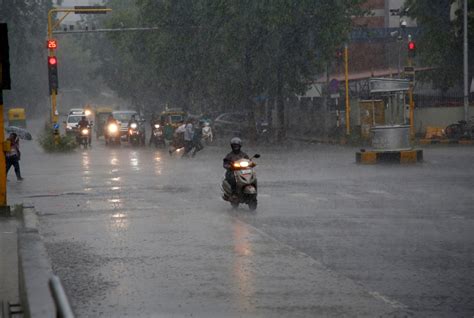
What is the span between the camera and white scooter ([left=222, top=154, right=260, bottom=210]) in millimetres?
18344

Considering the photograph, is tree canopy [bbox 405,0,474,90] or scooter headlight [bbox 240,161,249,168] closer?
scooter headlight [bbox 240,161,249,168]

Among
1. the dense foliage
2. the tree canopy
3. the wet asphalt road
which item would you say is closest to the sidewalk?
the wet asphalt road

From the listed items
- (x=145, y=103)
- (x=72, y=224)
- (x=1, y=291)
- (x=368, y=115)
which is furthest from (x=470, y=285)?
(x=145, y=103)

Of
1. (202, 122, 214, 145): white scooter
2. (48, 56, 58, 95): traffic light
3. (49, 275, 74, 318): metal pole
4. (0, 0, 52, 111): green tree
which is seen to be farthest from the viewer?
(0, 0, 52, 111): green tree

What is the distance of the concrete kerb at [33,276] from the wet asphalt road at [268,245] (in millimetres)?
392

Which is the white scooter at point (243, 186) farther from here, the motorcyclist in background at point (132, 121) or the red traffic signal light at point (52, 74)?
the motorcyclist in background at point (132, 121)

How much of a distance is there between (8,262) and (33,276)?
8.65 ft

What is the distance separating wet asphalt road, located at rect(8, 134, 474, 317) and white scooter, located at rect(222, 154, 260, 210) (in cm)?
30

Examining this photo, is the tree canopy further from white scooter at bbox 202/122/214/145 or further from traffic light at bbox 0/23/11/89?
traffic light at bbox 0/23/11/89

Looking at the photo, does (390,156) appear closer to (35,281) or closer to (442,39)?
(442,39)

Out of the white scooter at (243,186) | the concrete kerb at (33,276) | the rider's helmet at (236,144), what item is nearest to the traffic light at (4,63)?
the concrete kerb at (33,276)

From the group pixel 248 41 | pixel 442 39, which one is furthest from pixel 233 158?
pixel 442 39

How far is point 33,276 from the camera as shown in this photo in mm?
9000

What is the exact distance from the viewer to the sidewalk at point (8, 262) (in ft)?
31.0
